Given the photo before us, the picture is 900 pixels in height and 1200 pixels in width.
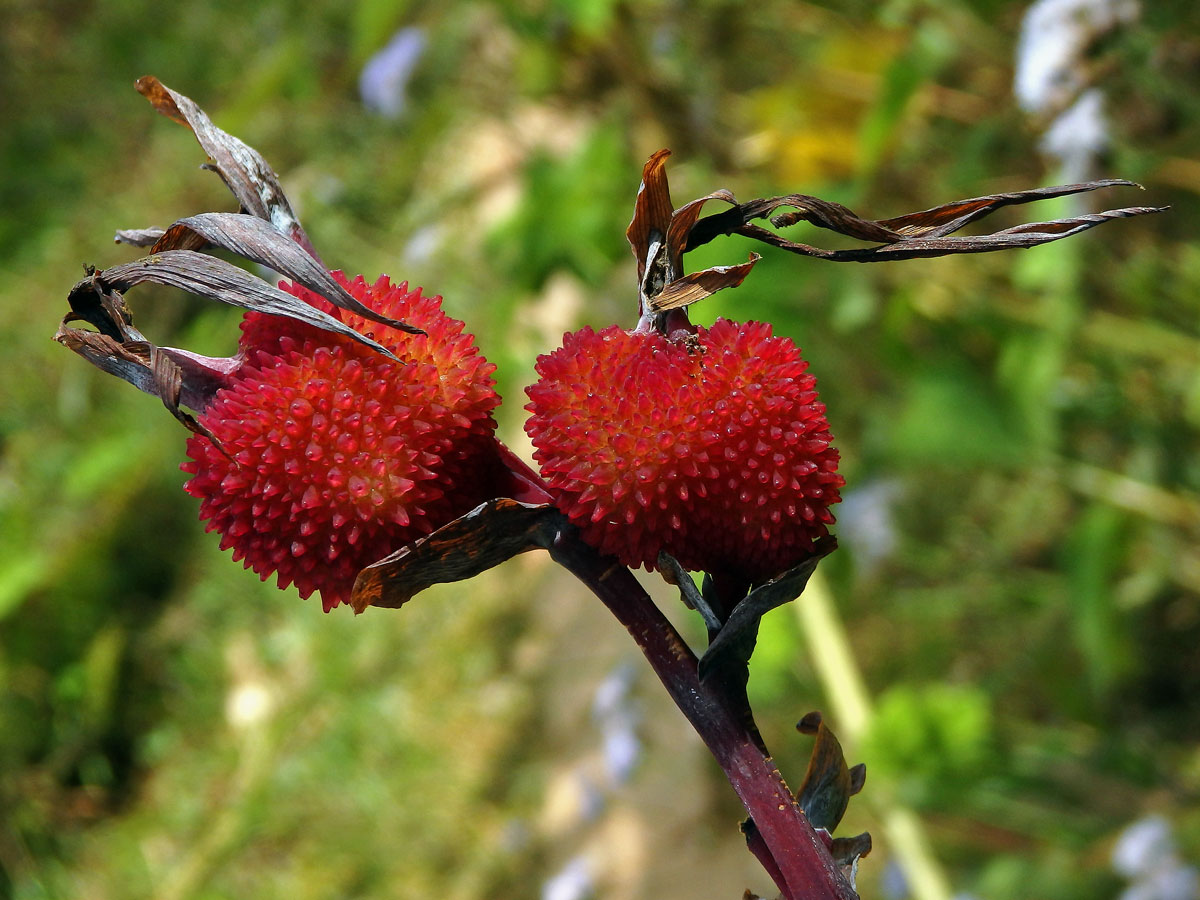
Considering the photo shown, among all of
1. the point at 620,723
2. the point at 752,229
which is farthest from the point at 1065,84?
the point at 620,723

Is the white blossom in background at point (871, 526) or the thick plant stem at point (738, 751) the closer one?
the thick plant stem at point (738, 751)

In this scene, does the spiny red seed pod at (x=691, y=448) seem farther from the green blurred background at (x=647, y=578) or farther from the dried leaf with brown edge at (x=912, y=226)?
the green blurred background at (x=647, y=578)

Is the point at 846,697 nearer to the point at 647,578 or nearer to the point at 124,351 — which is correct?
the point at 647,578

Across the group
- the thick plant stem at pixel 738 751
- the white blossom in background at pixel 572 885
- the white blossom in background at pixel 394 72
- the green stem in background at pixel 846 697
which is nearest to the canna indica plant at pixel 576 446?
the thick plant stem at pixel 738 751

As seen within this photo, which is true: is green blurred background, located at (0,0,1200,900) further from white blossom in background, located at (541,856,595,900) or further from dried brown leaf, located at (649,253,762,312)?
dried brown leaf, located at (649,253,762,312)

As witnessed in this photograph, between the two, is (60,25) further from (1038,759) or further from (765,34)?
(1038,759)

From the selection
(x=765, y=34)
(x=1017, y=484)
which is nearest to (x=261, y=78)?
(x=765, y=34)
